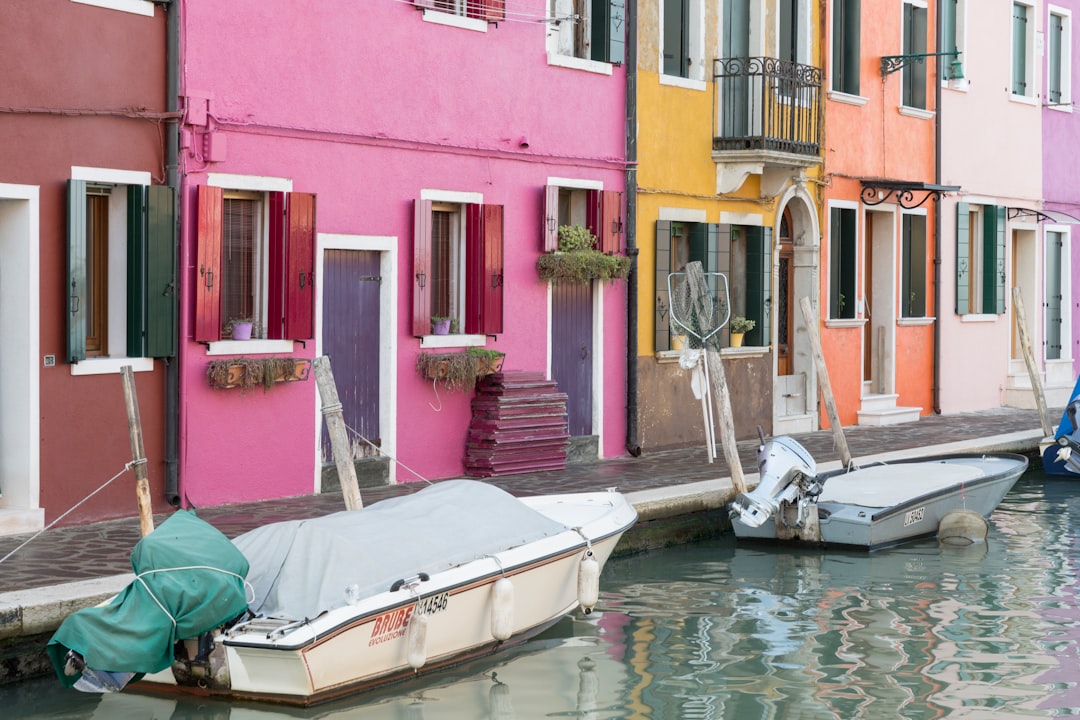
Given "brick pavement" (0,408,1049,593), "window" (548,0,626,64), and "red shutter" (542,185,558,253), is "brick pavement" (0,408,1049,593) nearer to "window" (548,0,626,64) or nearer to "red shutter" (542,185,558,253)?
"red shutter" (542,185,558,253)

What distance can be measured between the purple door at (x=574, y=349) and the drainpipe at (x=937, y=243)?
26.3 ft

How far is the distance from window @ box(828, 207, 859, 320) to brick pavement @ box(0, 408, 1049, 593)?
1.62 meters

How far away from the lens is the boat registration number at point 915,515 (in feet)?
48.6

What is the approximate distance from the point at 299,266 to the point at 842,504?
496 cm

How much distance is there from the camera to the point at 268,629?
8859 millimetres

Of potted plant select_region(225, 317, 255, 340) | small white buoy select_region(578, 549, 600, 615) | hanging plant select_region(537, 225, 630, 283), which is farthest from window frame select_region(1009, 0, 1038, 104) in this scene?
small white buoy select_region(578, 549, 600, 615)

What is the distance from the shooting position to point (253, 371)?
13750 mm

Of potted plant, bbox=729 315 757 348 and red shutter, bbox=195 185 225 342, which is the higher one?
red shutter, bbox=195 185 225 342

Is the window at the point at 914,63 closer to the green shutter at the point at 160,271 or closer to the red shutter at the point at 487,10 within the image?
the red shutter at the point at 487,10

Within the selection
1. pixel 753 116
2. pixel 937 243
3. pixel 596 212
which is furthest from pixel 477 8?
pixel 937 243

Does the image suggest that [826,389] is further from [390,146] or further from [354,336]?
[390,146]

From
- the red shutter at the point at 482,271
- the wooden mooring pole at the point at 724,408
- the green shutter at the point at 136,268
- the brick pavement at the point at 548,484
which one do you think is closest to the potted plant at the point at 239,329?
the green shutter at the point at 136,268

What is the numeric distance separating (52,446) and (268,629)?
4144 mm

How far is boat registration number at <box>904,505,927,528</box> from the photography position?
14.8 metres
